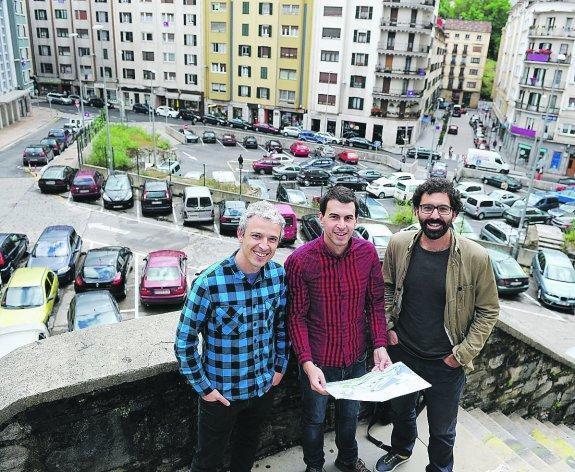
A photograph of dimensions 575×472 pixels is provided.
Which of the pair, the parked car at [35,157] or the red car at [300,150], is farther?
the red car at [300,150]

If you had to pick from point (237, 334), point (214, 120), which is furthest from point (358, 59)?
point (237, 334)

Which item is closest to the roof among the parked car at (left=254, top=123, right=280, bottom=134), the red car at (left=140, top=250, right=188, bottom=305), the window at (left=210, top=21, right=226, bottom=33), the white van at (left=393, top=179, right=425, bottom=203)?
the window at (left=210, top=21, right=226, bottom=33)

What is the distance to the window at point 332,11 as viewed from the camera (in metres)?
56.1

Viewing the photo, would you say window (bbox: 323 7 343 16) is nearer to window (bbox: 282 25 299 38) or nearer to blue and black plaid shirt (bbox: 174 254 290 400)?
window (bbox: 282 25 299 38)

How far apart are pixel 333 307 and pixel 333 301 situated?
0.16 ft

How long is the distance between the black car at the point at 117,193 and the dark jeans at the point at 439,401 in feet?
77.2

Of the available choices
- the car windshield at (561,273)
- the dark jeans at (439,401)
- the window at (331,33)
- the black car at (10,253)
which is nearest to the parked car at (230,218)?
the black car at (10,253)

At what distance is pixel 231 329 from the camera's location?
3.42 m

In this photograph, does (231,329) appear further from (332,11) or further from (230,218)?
(332,11)

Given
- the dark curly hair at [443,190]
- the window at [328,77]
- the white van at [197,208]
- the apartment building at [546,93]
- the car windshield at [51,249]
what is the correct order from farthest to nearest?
the window at [328,77]
the apartment building at [546,93]
the white van at [197,208]
the car windshield at [51,249]
the dark curly hair at [443,190]

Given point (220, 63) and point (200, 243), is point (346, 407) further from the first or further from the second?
point (220, 63)

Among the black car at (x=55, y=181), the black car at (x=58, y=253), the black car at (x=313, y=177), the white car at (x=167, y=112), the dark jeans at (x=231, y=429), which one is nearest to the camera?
Result: the dark jeans at (x=231, y=429)

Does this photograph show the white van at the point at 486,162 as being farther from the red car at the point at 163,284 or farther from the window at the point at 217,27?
the red car at the point at 163,284

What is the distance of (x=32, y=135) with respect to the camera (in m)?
49.4
